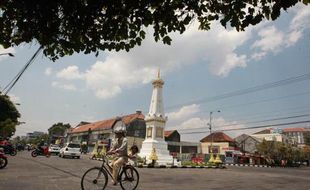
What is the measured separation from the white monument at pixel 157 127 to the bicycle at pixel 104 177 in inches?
809

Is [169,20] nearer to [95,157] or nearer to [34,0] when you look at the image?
[34,0]

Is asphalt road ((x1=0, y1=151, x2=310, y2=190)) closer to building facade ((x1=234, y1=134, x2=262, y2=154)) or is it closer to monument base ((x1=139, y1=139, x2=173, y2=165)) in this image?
monument base ((x1=139, y1=139, x2=173, y2=165))

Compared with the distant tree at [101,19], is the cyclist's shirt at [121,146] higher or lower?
lower

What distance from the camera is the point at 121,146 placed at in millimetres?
8664

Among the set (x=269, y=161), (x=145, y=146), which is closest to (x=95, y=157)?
(x=145, y=146)

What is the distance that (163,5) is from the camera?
4973 millimetres

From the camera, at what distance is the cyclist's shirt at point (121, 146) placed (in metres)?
8.56

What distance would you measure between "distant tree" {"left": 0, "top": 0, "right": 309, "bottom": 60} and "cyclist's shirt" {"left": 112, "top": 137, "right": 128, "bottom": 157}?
3903 millimetres

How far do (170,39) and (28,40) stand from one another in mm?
2392

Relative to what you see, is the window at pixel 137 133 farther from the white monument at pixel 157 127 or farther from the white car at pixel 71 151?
the white monument at pixel 157 127

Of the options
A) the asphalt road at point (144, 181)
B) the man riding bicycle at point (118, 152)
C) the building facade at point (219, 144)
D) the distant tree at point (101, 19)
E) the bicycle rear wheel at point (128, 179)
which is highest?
the building facade at point (219, 144)

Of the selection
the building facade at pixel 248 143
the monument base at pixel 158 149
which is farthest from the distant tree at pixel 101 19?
the building facade at pixel 248 143

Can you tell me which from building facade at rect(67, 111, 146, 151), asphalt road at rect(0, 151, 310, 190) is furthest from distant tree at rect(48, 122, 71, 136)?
asphalt road at rect(0, 151, 310, 190)

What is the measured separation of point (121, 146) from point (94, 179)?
1.27 meters
